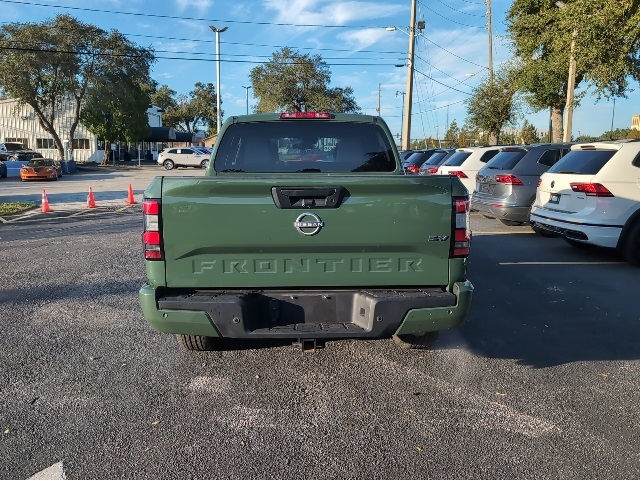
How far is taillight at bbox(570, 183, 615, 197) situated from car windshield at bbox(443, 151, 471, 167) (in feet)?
20.5

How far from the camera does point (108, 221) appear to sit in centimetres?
1374

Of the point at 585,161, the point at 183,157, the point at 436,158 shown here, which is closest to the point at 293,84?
the point at 183,157

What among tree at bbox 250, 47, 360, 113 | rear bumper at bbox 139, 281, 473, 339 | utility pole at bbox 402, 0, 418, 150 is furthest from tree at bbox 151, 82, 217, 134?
rear bumper at bbox 139, 281, 473, 339

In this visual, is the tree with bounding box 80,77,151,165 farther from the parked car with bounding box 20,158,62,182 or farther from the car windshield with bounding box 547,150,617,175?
the car windshield with bounding box 547,150,617,175

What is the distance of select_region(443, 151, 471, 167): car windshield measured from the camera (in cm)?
1415

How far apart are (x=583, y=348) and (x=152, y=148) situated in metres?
77.1

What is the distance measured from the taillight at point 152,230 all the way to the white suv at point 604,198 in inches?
251

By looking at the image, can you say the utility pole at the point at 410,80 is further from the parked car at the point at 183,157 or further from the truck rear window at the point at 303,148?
the truck rear window at the point at 303,148

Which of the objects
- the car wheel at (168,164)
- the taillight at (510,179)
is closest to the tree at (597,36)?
the taillight at (510,179)

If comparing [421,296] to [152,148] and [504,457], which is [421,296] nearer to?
[504,457]

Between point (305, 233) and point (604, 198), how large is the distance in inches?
227

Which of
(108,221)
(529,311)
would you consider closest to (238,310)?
(529,311)

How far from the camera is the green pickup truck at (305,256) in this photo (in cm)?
345

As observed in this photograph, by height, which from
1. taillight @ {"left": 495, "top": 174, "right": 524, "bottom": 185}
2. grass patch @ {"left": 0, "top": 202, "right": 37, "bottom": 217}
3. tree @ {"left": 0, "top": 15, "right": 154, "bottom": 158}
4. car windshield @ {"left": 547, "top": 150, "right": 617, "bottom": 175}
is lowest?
grass patch @ {"left": 0, "top": 202, "right": 37, "bottom": 217}
